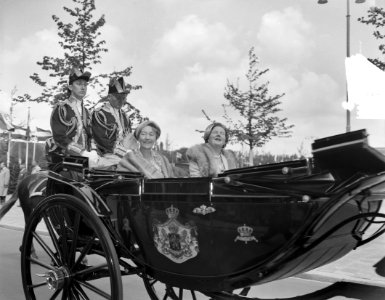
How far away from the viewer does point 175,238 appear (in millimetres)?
2479

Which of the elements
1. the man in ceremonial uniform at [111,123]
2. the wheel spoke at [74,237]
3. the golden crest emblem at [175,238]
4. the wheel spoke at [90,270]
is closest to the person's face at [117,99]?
the man in ceremonial uniform at [111,123]

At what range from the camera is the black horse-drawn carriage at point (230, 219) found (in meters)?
2.00

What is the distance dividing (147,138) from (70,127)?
3.99 feet

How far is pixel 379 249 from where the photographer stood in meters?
5.84

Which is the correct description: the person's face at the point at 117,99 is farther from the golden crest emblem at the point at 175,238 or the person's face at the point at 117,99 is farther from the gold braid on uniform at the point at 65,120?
the golden crest emblem at the point at 175,238

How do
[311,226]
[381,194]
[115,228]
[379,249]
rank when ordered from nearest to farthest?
[311,226], [381,194], [115,228], [379,249]

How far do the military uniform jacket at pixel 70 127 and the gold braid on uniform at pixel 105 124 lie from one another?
0.71 feet

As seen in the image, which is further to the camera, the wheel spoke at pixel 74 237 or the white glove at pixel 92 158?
the white glove at pixel 92 158

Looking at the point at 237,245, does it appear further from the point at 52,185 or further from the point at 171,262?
the point at 52,185

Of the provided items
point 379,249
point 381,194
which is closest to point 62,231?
point 381,194

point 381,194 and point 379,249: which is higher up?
point 381,194

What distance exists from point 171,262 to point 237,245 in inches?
17.9

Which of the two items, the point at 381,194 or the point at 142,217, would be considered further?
the point at 142,217

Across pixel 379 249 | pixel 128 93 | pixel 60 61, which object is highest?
pixel 60 61
